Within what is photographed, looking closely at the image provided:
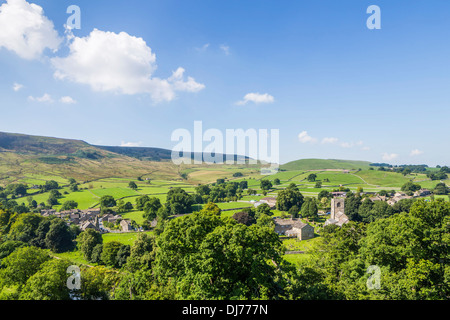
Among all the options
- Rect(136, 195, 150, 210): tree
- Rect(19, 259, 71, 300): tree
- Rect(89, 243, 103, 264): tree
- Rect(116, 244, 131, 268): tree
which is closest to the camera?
Rect(19, 259, 71, 300): tree

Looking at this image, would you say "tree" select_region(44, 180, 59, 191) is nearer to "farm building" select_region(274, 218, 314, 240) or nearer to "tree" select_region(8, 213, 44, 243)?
"tree" select_region(8, 213, 44, 243)

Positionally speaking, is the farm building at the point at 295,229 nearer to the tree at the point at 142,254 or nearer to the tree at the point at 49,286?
the tree at the point at 142,254

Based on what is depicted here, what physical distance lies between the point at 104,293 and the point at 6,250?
26.1 metres

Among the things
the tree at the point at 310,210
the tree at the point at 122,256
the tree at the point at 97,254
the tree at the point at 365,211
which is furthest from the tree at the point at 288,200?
the tree at the point at 97,254

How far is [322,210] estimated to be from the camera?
255 feet

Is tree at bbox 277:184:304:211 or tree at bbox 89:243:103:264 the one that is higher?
tree at bbox 277:184:304:211

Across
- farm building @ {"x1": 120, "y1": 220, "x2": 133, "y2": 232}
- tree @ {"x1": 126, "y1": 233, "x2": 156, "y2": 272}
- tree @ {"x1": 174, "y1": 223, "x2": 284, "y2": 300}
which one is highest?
tree @ {"x1": 174, "y1": 223, "x2": 284, "y2": 300}

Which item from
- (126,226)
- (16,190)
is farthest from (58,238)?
(16,190)

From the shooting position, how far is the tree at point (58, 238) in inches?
1764

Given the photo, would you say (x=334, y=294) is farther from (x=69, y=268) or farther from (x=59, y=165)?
(x=59, y=165)

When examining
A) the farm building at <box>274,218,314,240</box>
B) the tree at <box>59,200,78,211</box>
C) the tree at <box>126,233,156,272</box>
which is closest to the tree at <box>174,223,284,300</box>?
the tree at <box>126,233,156,272</box>

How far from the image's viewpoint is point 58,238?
45.2 meters

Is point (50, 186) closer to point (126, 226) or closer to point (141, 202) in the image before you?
point (141, 202)

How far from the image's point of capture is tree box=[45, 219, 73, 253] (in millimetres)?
44812
